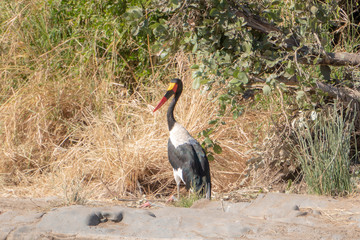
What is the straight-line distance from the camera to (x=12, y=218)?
3684 millimetres

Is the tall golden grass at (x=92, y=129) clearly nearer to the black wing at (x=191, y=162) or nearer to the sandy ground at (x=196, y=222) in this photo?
the black wing at (x=191, y=162)

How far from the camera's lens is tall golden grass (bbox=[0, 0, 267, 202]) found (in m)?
5.76

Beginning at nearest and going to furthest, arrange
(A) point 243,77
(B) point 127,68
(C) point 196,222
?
(C) point 196,222 < (A) point 243,77 < (B) point 127,68

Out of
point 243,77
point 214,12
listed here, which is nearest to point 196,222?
point 243,77

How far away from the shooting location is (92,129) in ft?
20.8

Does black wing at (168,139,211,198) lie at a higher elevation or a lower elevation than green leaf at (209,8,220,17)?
lower

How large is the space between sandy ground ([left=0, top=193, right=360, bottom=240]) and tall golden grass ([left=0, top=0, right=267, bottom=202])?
1.51 m

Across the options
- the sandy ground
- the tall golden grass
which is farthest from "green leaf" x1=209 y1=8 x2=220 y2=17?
the sandy ground

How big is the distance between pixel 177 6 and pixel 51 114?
280 centimetres

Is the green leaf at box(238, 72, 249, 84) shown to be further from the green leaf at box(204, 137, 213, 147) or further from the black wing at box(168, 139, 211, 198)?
the black wing at box(168, 139, 211, 198)

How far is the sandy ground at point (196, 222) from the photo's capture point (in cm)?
332

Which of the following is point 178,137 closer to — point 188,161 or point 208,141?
point 188,161

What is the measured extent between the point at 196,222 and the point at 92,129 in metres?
3.10

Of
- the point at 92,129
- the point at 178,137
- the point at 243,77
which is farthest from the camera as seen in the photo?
the point at 92,129
